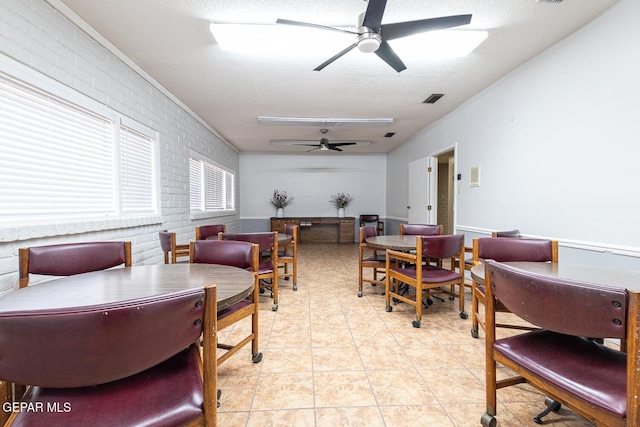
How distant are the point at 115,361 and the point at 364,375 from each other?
5.00 feet

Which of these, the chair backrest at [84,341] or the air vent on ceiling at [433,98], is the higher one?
the air vent on ceiling at [433,98]

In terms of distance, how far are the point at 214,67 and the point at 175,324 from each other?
3131 millimetres

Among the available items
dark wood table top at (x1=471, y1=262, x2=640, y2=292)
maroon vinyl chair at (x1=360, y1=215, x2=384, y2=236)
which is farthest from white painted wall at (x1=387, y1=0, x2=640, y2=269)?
maroon vinyl chair at (x1=360, y1=215, x2=384, y2=236)

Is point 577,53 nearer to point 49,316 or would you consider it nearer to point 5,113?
point 49,316

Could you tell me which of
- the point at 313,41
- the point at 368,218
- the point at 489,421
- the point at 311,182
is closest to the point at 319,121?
the point at 313,41

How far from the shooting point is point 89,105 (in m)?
2.32

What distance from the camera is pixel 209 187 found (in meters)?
5.44

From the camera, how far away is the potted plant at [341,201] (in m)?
7.95

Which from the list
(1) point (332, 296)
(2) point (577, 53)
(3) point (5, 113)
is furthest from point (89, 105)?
(2) point (577, 53)

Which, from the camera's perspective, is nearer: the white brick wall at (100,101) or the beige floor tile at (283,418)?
the beige floor tile at (283,418)

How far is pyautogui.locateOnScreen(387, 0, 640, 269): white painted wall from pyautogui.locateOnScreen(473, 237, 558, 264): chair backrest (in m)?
0.75

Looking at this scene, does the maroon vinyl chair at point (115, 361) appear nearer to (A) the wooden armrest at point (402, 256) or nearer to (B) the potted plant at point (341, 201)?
(A) the wooden armrest at point (402, 256)

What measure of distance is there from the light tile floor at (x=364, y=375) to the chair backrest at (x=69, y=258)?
1063 mm

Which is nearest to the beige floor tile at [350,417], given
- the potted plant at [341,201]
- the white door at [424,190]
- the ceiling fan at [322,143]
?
the white door at [424,190]
